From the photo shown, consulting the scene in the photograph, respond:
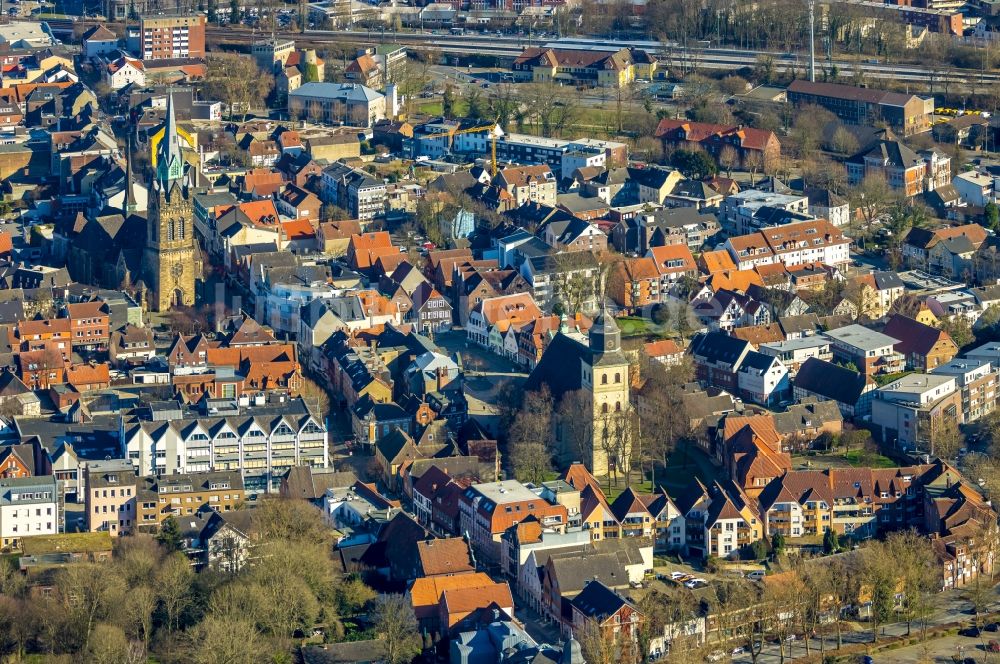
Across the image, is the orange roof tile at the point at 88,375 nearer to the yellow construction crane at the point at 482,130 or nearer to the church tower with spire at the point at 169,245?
the church tower with spire at the point at 169,245

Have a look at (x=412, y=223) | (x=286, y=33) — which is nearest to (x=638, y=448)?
(x=412, y=223)

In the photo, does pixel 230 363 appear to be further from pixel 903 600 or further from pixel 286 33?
pixel 286 33

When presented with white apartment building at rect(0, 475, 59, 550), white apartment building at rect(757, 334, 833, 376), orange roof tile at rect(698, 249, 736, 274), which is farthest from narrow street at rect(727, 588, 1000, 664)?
orange roof tile at rect(698, 249, 736, 274)

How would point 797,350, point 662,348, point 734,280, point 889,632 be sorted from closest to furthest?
point 889,632
point 797,350
point 662,348
point 734,280

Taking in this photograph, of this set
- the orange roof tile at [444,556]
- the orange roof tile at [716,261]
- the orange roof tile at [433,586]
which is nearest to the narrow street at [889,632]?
the orange roof tile at [433,586]

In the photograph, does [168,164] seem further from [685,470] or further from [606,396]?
[685,470]

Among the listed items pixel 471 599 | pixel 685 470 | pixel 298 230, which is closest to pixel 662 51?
pixel 298 230
